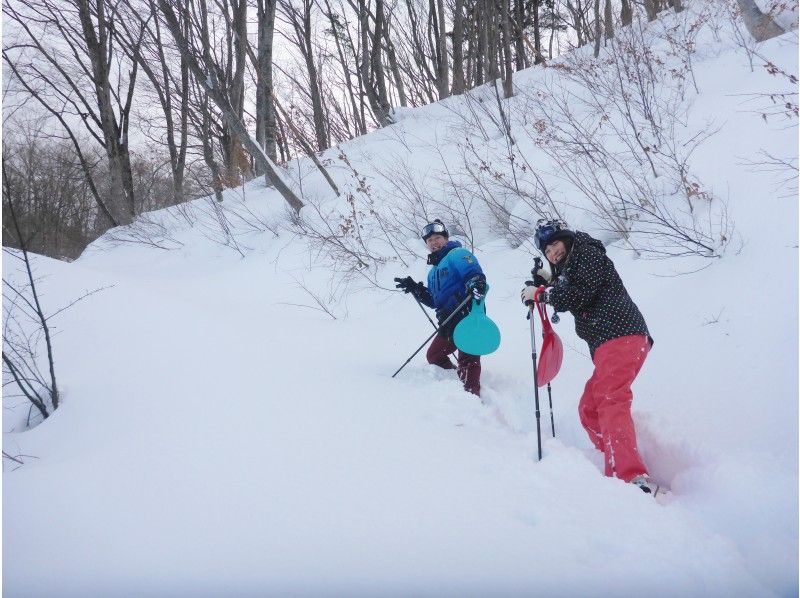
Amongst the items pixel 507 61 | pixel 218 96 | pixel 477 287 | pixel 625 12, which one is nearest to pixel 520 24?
pixel 625 12

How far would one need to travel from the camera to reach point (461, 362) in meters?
4.00

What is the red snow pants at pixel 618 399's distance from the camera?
2.55m

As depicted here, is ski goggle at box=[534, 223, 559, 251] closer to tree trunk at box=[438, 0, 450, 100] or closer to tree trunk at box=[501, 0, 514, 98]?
tree trunk at box=[501, 0, 514, 98]

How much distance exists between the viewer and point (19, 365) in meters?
3.84

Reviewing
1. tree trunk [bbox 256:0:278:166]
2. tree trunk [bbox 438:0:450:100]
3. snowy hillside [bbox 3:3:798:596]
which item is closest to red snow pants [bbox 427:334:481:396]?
snowy hillside [bbox 3:3:798:596]

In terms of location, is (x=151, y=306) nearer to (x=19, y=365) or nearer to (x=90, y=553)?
(x=19, y=365)

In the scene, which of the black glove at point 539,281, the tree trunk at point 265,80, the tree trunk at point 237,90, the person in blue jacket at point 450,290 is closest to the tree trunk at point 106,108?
the tree trunk at point 237,90

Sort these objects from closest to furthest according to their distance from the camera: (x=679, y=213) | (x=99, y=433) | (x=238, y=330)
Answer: (x=99, y=433) → (x=679, y=213) → (x=238, y=330)

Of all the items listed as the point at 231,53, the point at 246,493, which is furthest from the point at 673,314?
the point at 231,53

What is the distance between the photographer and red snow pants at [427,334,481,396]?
393 cm

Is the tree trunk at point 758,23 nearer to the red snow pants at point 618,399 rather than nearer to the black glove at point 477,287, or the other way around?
the black glove at point 477,287

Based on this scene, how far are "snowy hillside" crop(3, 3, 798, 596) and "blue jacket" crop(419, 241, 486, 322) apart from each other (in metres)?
0.64

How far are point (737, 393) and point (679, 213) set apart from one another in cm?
237

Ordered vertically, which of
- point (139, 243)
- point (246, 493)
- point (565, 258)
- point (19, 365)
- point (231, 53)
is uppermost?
point (231, 53)
